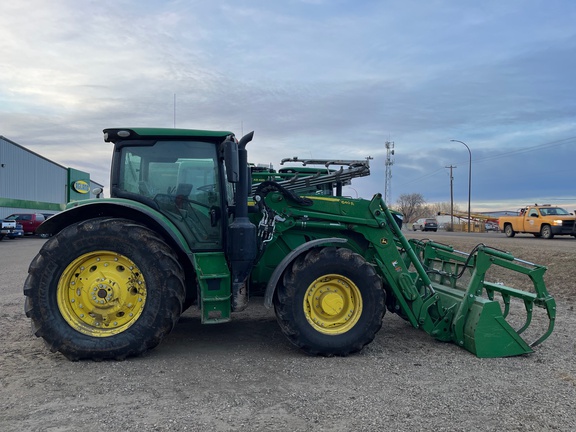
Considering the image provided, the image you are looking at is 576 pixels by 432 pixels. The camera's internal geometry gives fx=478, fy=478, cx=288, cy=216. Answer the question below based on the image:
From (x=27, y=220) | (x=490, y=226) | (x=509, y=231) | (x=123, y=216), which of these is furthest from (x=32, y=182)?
(x=490, y=226)

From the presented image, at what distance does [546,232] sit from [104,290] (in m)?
25.4

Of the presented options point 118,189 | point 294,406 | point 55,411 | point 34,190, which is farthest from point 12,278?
point 34,190

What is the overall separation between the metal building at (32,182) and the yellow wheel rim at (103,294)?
2970 cm

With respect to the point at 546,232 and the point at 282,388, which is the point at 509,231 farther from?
the point at 282,388

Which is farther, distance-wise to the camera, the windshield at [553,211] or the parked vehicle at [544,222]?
the windshield at [553,211]

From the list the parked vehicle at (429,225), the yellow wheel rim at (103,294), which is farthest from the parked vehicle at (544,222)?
the parked vehicle at (429,225)

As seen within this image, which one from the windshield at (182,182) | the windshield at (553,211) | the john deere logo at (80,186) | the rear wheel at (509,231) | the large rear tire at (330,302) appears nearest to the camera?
the large rear tire at (330,302)

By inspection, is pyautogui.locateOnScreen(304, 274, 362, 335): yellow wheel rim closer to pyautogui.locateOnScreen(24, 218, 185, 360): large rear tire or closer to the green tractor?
the green tractor

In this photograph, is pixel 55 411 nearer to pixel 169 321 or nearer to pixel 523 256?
pixel 169 321

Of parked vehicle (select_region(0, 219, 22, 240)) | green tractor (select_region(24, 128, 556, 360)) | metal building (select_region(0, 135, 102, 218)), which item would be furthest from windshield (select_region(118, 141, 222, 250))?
metal building (select_region(0, 135, 102, 218))

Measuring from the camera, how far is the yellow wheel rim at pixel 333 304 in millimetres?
5109

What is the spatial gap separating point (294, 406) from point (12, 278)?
10.1 m

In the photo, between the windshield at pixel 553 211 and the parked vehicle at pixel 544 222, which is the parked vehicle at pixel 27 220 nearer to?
the parked vehicle at pixel 544 222

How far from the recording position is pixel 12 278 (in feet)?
37.4
